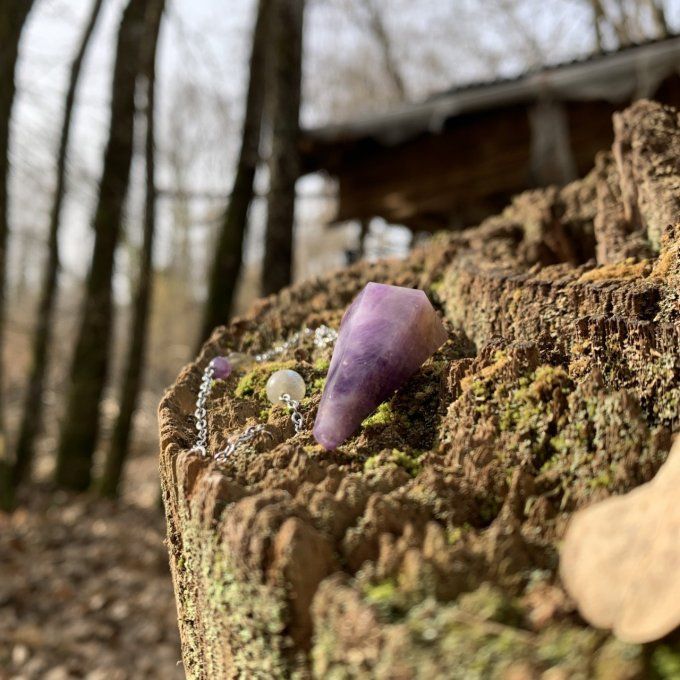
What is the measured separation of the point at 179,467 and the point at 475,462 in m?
0.44

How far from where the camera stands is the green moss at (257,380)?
148 centimetres

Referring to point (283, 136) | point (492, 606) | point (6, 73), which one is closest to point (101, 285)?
point (6, 73)

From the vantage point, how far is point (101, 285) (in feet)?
27.1

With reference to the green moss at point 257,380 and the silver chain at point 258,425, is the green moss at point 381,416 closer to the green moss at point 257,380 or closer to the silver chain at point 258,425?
the silver chain at point 258,425

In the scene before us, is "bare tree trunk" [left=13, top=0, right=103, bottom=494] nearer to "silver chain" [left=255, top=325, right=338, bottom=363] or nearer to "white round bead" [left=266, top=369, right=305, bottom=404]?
"silver chain" [left=255, top=325, right=338, bottom=363]

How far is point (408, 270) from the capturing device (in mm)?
1964

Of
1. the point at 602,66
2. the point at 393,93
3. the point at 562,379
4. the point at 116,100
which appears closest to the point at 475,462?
the point at 562,379

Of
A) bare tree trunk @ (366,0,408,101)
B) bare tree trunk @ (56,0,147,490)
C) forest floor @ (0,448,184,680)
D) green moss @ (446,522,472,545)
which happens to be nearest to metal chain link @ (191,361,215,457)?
green moss @ (446,522,472,545)

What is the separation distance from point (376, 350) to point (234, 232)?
6.01 meters

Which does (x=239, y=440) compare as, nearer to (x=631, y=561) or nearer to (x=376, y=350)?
(x=376, y=350)

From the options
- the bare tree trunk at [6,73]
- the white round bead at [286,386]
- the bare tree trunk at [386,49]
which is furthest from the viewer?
the bare tree trunk at [386,49]

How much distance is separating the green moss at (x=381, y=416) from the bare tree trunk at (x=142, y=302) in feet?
24.8

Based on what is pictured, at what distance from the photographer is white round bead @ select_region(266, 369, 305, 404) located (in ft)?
4.54

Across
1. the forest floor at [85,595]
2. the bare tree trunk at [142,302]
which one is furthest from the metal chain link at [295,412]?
the bare tree trunk at [142,302]
